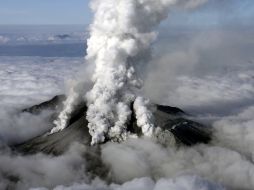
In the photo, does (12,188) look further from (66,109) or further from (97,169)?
(66,109)

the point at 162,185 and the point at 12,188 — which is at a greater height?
the point at 162,185

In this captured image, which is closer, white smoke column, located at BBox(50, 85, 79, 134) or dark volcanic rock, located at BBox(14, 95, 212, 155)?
dark volcanic rock, located at BBox(14, 95, 212, 155)

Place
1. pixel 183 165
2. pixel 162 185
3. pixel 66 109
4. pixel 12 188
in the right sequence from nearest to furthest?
pixel 162 185, pixel 12 188, pixel 183 165, pixel 66 109

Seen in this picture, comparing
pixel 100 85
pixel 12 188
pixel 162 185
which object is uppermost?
pixel 100 85

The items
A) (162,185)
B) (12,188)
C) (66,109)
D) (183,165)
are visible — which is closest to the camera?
(162,185)

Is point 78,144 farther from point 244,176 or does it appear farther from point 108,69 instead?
point 244,176

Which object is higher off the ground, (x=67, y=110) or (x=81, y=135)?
(x=67, y=110)

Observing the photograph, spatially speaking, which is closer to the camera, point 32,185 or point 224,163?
point 32,185

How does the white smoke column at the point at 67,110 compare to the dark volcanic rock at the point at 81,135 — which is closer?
the dark volcanic rock at the point at 81,135

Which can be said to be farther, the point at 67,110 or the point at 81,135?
the point at 67,110

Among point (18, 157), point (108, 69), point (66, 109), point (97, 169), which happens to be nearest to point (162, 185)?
point (97, 169)
